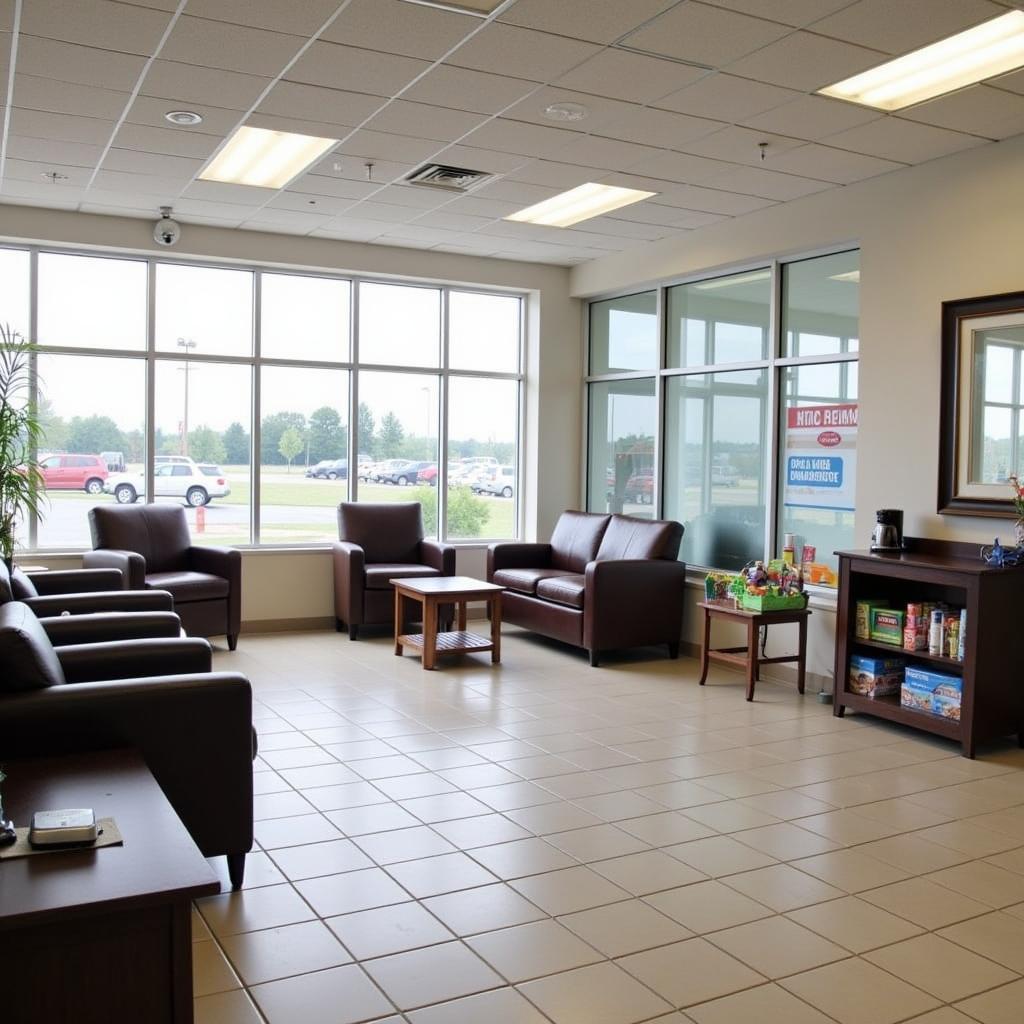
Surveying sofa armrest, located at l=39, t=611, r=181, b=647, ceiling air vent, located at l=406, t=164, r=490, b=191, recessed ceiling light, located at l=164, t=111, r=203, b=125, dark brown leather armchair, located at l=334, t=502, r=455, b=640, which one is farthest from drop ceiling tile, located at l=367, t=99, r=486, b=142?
dark brown leather armchair, located at l=334, t=502, r=455, b=640

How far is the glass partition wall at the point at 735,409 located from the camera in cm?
631

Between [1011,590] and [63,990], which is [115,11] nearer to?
[63,990]

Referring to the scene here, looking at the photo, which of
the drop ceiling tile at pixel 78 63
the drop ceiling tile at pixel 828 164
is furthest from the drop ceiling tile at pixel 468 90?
the drop ceiling tile at pixel 828 164

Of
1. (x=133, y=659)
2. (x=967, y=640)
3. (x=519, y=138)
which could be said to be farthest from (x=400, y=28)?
(x=967, y=640)

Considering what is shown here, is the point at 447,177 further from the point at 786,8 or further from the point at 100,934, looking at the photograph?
the point at 100,934

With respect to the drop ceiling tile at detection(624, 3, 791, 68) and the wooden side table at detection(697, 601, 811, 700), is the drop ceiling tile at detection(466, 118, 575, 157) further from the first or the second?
the wooden side table at detection(697, 601, 811, 700)

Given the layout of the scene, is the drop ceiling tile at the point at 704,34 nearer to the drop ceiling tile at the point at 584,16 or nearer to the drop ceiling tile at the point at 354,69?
the drop ceiling tile at the point at 584,16

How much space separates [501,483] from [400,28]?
5.44 m

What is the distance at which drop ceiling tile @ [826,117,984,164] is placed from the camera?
16.0 feet

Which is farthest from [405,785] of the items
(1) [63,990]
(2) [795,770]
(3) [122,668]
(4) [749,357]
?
(4) [749,357]

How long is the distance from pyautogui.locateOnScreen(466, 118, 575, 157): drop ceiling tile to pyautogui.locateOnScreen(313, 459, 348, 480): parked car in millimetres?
3587

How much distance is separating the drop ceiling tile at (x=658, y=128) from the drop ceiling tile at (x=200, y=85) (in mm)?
1667

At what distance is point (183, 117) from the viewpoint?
4922 millimetres

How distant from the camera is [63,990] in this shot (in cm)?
197
